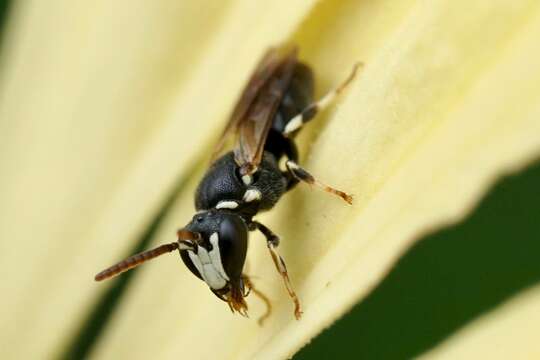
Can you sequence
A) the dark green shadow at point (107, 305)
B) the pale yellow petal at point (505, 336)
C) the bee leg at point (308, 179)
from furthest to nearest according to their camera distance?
the dark green shadow at point (107, 305)
the bee leg at point (308, 179)
the pale yellow petal at point (505, 336)

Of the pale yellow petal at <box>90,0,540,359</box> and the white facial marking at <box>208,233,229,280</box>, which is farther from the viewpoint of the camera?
the white facial marking at <box>208,233,229,280</box>

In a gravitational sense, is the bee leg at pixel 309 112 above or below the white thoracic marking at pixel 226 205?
above

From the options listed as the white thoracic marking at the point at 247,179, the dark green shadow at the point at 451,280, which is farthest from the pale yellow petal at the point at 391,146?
the dark green shadow at the point at 451,280

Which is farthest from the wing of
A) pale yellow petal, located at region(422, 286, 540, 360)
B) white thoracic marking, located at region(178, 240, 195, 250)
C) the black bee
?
pale yellow petal, located at region(422, 286, 540, 360)

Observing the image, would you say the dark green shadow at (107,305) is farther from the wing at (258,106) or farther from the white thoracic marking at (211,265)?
the white thoracic marking at (211,265)

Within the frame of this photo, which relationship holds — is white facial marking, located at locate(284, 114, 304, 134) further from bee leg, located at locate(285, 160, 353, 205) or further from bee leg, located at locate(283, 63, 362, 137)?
bee leg, located at locate(285, 160, 353, 205)

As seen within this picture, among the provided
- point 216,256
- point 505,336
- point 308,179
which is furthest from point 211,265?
point 505,336

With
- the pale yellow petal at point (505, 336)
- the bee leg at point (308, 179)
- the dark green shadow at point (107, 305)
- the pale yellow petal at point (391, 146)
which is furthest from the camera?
the dark green shadow at point (107, 305)
